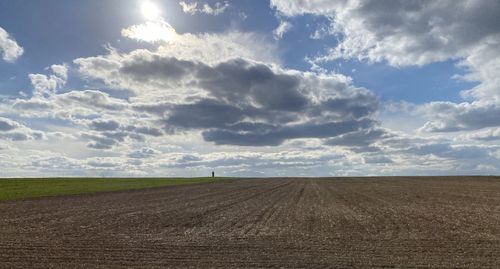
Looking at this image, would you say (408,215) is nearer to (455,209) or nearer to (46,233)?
(455,209)

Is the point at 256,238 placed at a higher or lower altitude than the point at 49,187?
lower

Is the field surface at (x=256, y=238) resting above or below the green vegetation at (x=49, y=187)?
below

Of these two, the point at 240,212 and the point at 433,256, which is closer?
the point at 433,256

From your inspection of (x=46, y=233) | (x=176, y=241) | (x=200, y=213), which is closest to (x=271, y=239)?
(x=176, y=241)

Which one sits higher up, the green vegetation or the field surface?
the green vegetation

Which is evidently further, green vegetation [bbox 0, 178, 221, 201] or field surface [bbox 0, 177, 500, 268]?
green vegetation [bbox 0, 178, 221, 201]

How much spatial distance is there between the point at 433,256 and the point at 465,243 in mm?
2750

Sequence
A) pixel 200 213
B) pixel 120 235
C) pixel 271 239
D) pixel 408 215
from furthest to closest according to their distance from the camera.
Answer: pixel 200 213 → pixel 408 215 → pixel 120 235 → pixel 271 239

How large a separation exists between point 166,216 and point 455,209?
16370 millimetres

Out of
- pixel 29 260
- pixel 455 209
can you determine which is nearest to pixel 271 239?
pixel 29 260

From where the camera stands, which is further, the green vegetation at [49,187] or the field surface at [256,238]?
the green vegetation at [49,187]

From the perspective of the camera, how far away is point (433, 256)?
14695 mm

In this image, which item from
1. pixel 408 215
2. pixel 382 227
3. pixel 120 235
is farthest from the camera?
pixel 408 215

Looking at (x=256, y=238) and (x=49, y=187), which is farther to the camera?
(x=49, y=187)
